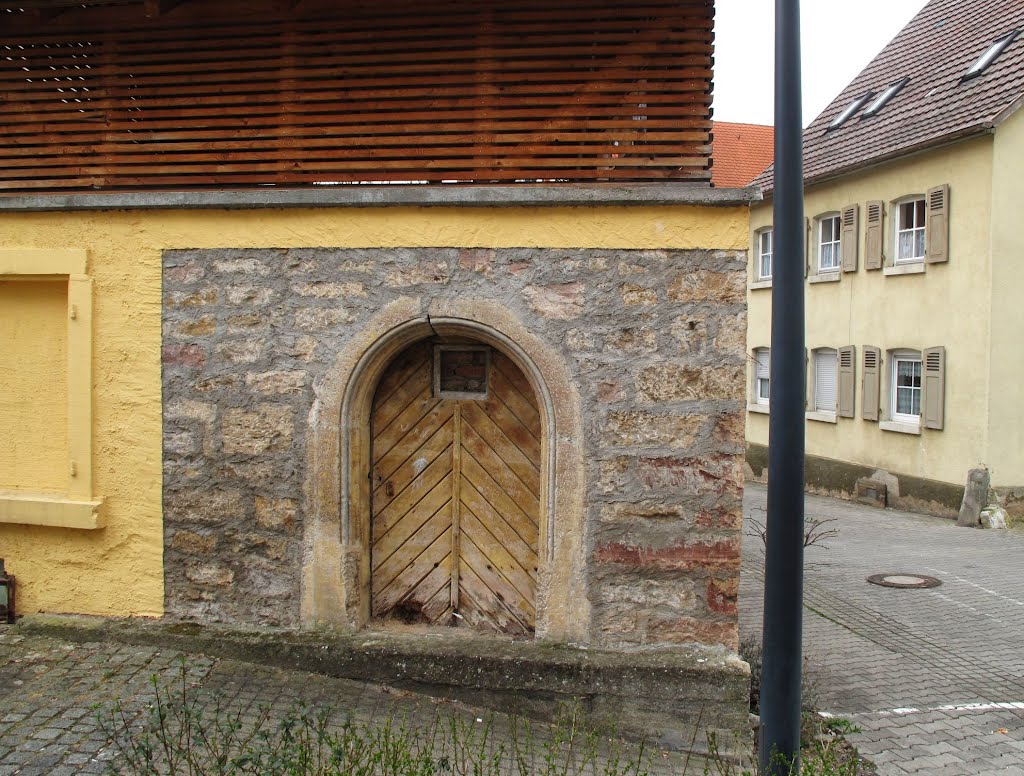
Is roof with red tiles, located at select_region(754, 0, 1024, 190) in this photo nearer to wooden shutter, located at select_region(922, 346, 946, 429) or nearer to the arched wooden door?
wooden shutter, located at select_region(922, 346, 946, 429)

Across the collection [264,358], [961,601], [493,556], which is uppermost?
[264,358]

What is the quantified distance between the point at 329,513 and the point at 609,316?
198cm

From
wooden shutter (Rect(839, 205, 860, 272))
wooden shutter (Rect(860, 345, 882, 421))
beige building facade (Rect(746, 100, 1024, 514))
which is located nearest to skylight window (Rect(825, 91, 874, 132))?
beige building facade (Rect(746, 100, 1024, 514))

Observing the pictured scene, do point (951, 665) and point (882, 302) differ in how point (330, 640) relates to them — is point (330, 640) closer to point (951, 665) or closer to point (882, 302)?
point (951, 665)

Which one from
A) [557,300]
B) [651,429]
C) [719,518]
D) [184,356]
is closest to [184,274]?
[184,356]

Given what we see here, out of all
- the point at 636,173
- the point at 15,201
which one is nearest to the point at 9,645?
the point at 15,201

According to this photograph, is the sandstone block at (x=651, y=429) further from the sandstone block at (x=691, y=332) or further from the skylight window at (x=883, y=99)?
the skylight window at (x=883, y=99)

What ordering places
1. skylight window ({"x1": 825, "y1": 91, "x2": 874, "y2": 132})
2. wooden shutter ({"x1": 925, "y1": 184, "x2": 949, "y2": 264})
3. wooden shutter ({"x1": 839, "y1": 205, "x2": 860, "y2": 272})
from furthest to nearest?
skylight window ({"x1": 825, "y1": 91, "x2": 874, "y2": 132}) → wooden shutter ({"x1": 839, "y1": 205, "x2": 860, "y2": 272}) → wooden shutter ({"x1": 925, "y1": 184, "x2": 949, "y2": 264})

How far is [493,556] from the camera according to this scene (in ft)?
18.6

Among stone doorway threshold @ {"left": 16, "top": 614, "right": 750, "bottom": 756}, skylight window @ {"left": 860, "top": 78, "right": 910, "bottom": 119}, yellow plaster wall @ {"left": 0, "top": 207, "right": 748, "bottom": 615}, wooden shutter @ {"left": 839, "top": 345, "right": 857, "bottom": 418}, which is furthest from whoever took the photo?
skylight window @ {"left": 860, "top": 78, "right": 910, "bottom": 119}

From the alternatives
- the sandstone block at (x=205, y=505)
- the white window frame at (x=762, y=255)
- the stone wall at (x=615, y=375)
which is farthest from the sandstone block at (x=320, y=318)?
the white window frame at (x=762, y=255)

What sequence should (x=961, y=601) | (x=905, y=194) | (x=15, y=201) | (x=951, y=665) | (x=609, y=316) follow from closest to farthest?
(x=609, y=316) < (x=15, y=201) < (x=951, y=665) < (x=961, y=601) < (x=905, y=194)

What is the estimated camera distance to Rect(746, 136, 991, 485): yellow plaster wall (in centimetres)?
1316

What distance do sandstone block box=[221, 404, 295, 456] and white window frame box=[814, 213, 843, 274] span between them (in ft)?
44.0
